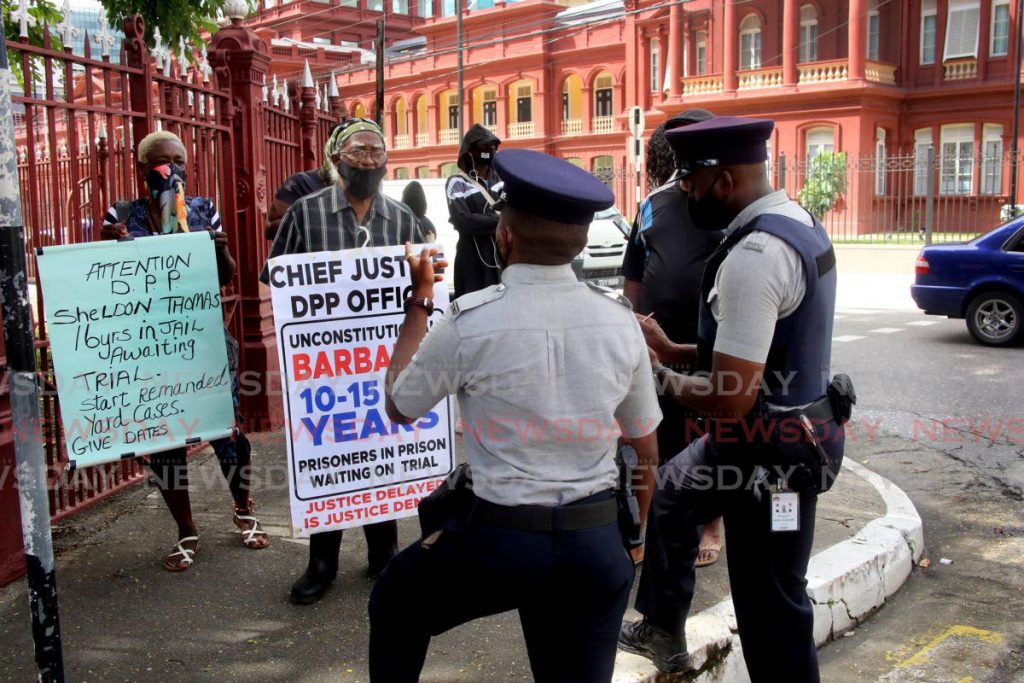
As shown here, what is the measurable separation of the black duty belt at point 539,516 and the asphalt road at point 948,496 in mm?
2038

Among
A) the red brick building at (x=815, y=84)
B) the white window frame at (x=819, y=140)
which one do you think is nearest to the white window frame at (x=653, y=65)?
the red brick building at (x=815, y=84)

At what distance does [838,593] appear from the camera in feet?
14.3

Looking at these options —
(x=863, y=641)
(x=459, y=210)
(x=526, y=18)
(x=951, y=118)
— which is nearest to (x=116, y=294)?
(x=459, y=210)

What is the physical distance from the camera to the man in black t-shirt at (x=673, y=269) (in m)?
4.52

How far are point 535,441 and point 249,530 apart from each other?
2847 mm

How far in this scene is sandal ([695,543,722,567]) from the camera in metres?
4.68

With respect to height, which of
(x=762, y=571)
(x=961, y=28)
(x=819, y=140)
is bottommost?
(x=762, y=571)

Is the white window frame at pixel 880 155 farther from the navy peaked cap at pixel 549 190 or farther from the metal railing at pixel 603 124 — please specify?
the navy peaked cap at pixel 549 190

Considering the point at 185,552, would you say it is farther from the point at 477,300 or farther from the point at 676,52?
the point at 676,52

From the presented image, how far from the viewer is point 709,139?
2.97 m

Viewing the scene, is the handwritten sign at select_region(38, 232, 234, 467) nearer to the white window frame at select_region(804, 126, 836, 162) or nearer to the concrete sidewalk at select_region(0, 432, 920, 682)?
the concrete sidewalk at select_region(0, 432, 920, 682)

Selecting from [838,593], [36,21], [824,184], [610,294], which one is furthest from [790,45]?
[610,294]

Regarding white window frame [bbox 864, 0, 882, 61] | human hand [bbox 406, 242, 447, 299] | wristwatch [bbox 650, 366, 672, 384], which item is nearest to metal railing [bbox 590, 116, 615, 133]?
white window frame [bbox 864, 0, 882, 61]

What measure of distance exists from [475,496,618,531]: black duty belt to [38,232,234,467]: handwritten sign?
2512mm
